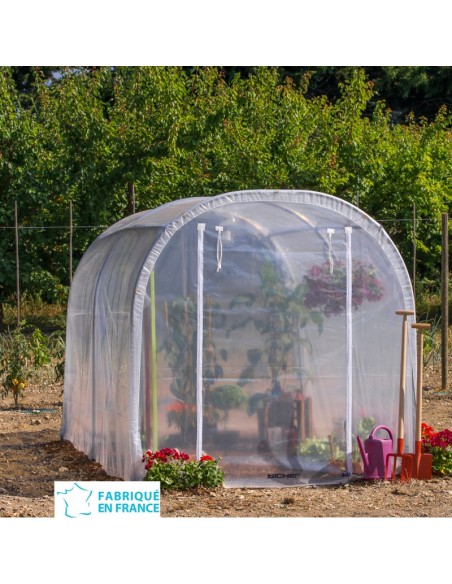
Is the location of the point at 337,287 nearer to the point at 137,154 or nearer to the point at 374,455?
the point at 374,455

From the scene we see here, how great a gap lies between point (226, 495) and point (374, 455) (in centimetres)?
114

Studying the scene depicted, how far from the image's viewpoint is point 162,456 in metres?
6.52

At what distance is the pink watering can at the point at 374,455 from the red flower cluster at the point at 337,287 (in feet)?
3.20

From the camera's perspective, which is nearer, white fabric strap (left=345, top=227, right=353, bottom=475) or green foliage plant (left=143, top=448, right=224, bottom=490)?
green foliage plant (left=143, top=448, right=224, bottom=490)

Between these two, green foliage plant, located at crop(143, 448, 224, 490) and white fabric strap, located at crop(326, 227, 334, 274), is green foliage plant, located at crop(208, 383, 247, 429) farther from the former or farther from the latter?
white fabric strap, located at crop(326, 227, 334, 274)

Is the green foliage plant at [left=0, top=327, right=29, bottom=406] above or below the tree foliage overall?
below

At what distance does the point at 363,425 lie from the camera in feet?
23.6

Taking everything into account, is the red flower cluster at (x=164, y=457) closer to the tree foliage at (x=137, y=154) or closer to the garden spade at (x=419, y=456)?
the garden spade at (x=419, y=456)

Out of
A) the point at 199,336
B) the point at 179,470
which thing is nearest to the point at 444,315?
the point at 199,336

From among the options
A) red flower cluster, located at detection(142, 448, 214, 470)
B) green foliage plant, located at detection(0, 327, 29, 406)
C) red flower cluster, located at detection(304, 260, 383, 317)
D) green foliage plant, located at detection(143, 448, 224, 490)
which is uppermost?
red flower cluster, located at detection(304, 260, 383, 317)

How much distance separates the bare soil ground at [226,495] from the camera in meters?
5.93

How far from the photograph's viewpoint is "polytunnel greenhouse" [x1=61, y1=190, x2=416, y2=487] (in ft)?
22.4

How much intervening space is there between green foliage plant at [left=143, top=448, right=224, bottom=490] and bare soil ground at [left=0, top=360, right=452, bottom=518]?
0.07 meters

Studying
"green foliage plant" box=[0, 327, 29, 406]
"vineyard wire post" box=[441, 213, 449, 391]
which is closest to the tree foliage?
"vineyard wire post" box=[441, 213, 449, 391]
